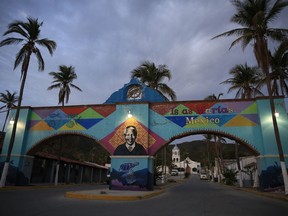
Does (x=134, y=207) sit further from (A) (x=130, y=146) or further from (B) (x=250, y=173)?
(B) (x=250, y=173)

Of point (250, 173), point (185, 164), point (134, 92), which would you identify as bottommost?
point (250, 173)

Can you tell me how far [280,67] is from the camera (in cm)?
2183

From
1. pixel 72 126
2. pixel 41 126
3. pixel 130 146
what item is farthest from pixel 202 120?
pixel 41 126

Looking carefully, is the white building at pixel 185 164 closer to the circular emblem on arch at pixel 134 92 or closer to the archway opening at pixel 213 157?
the archway opening at pixel 213 157

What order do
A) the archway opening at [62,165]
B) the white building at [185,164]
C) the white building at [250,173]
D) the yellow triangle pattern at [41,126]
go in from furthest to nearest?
1. the white building at [185,164]
2. the white building at [250,173]
3. the archway opening at [62,165]
4. the yellow triangle pattern at [41,126]

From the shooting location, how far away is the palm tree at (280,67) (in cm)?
2081

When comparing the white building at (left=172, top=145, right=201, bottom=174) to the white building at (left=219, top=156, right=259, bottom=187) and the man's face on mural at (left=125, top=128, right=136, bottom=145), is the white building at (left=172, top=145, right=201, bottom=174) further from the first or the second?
the man's face on mural at (left=125, top=128, right=136, bottom=145)

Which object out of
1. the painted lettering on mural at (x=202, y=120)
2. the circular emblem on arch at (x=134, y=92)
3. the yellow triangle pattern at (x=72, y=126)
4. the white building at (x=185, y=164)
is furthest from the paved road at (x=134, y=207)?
the white building at (x=185, y=164)

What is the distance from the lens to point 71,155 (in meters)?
57.5

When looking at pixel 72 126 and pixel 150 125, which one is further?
pixel 72 126

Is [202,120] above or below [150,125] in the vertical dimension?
above

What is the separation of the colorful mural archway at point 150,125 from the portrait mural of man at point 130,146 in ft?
0.70

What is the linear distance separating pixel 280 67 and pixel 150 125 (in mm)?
14011

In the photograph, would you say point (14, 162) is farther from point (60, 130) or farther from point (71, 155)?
point (71, 155)
